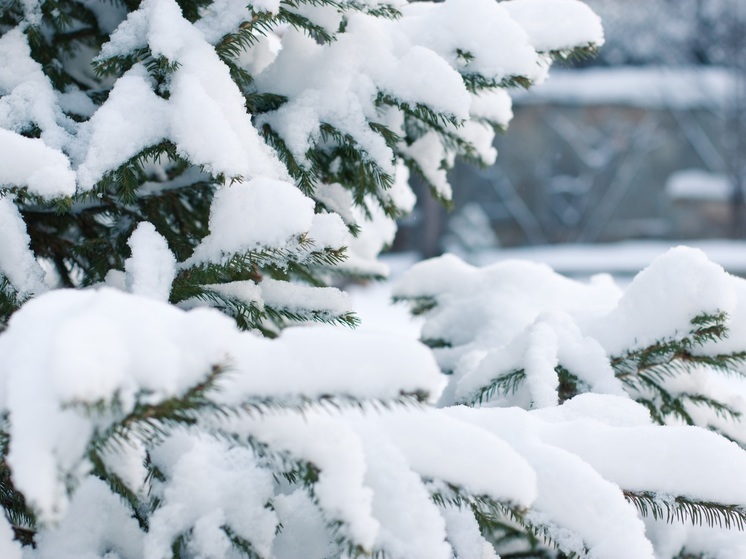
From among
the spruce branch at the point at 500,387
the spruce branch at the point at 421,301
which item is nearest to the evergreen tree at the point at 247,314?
the spruce branch at the point at 500,387

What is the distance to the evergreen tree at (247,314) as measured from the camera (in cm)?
68

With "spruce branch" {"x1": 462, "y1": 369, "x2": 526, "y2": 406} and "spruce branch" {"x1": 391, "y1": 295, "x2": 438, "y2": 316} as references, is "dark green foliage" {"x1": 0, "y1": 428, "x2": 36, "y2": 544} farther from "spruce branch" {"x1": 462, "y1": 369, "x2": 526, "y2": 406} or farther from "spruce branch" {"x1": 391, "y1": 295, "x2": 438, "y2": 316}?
"spruce branch" {"x1": 391, "y1": 295, "x2": 438, "y2": 316}

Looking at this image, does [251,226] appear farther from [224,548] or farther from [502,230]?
[502,230]

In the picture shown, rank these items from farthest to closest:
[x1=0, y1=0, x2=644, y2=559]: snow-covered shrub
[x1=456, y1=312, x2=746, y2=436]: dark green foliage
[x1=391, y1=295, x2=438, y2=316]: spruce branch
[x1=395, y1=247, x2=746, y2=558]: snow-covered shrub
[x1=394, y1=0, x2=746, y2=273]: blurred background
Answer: [x1=394, y1=0, x2=746, y2=273]: blurred background, [x1=391, y1=295, x2=438, y2=316]: spruce branch, [x1=456, y1=312, x2=746, y2=436]: dark green foliage, [x1=395, y1=247, x2=746, y2=558]: snow-covered shrub, [x1=0, y1=0, x2=644, y2=559]: snow-covered shrub

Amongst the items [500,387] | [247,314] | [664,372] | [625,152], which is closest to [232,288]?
[247,314]

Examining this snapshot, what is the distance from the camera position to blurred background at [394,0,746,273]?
31.9 feet

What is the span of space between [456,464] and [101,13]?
1030mm

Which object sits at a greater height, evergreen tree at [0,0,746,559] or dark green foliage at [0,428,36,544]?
evergreen tree at [0,0,746,559]

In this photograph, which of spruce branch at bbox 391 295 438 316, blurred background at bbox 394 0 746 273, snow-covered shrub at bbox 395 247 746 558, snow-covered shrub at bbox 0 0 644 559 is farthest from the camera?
blurred background at bbox 394 0 746 273

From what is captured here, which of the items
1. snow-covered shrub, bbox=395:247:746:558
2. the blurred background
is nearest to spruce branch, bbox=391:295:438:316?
snow-covered shrub, bbox=395:247:746:558

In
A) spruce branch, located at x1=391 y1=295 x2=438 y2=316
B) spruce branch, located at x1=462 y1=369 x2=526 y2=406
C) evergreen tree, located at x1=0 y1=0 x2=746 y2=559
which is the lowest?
spruce branch, located at x1=391 y1=295 x2=438 y2=316

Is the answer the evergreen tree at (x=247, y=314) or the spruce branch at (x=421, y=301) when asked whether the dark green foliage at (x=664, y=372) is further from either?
the spruce branch at (x=421, y=301)

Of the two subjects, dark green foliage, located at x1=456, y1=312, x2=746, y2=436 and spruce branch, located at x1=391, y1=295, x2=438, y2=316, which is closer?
dark green foliage, located at x1=456, y1=312, x2=746, y2=436

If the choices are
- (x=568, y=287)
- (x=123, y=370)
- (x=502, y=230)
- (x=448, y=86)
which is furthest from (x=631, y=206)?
(x=123, y=370)
